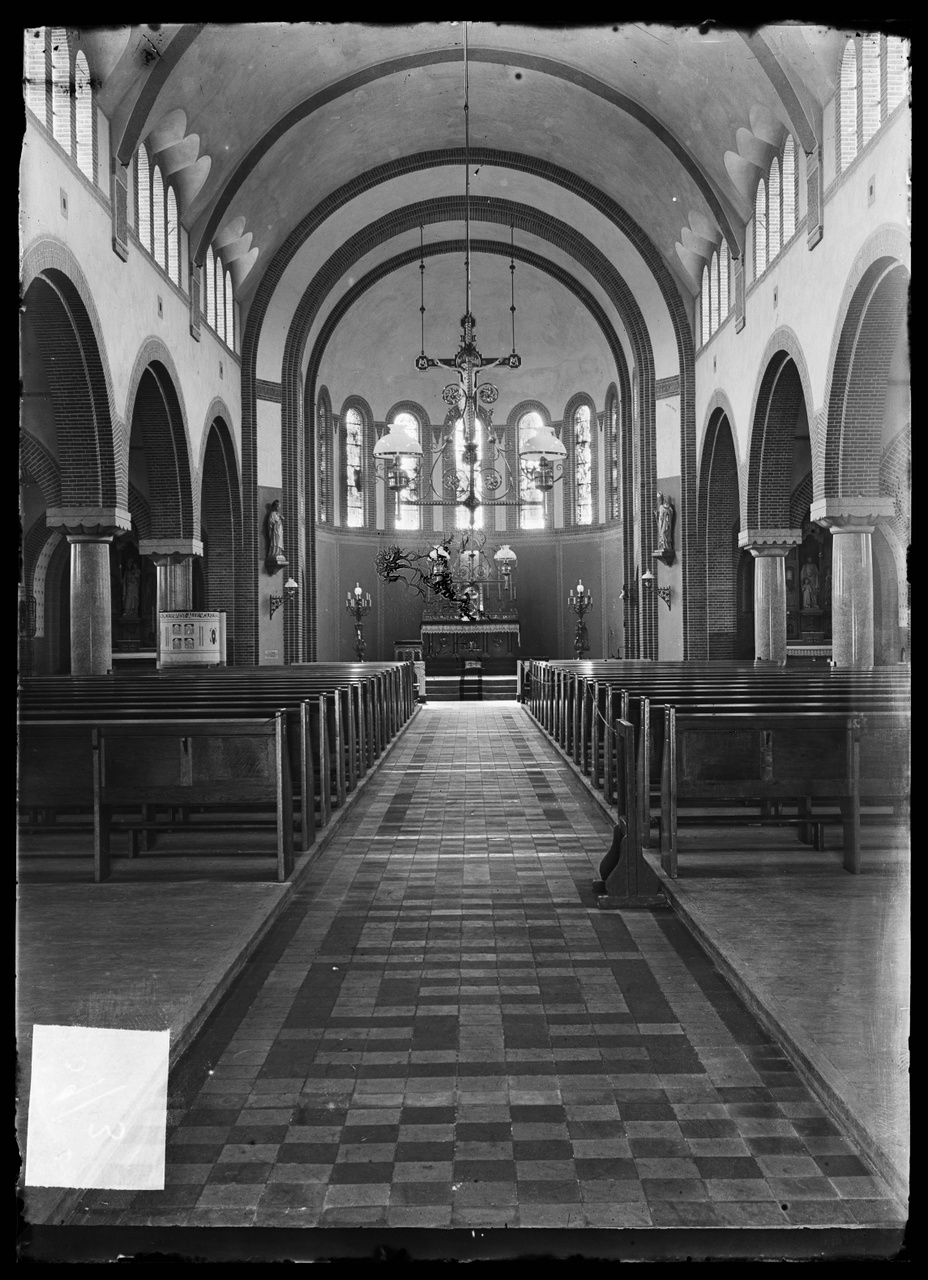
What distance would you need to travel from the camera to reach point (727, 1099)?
9.80ft

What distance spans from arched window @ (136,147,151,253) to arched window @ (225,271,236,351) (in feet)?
17.4

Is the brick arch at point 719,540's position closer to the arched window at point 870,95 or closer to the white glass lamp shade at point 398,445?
the white glass lamp shade at point 398,445

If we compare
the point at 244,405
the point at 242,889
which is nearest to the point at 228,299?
the point at 244,405

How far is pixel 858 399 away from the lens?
13.3 m

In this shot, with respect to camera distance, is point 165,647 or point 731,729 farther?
point 165,647

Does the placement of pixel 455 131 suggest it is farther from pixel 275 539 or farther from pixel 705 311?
pixel 275 539

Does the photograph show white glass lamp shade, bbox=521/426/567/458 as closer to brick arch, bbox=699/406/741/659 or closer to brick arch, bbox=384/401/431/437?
brick arch, bbox=699/406/741/659

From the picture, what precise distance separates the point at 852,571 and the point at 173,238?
36.8 ft

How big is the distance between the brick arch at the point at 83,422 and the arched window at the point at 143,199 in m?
2.68

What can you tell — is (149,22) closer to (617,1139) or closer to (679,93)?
(617,1139)

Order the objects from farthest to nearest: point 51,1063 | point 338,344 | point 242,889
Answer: point 338,344, point 242,889, point 51,1063

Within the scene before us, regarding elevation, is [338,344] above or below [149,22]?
above

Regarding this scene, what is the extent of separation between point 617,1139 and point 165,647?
1266 centimetres

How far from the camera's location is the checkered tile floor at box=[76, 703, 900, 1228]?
245 centimetres
